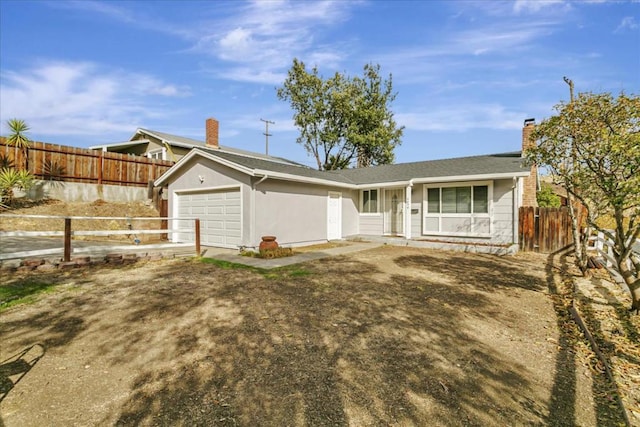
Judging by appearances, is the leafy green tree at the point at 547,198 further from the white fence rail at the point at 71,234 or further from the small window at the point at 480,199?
the white fence rail at the point at 71,234

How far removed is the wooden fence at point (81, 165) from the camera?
14128 millimetres

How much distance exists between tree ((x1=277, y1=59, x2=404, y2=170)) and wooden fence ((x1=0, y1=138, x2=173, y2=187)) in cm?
Result: 1572

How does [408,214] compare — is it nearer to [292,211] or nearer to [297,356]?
[292,211]

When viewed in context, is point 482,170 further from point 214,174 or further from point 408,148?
point 408,148

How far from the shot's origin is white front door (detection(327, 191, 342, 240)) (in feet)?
46.6

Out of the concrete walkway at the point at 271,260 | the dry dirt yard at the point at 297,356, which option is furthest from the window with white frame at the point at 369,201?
the dry dirt yard at the point at 297,356

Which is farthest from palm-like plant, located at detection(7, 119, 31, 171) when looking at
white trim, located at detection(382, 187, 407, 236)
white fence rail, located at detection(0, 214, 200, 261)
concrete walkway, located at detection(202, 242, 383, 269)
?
white trim, located at detection(382, 187, 407, 236)

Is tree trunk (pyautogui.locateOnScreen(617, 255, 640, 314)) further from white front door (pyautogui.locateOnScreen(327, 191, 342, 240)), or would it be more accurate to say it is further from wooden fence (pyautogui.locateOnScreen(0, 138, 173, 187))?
wooden fence (pyautogui.locateOnScreen(0, 138, 173, 187))

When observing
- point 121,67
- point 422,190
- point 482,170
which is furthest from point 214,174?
point 482,170

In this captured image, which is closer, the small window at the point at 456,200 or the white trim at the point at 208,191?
the white trim at the point at 208,191

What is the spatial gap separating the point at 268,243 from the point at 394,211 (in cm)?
700

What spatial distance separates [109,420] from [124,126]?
89.2 feet

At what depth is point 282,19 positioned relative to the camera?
1034cm

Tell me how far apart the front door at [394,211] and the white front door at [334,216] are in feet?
7.31
